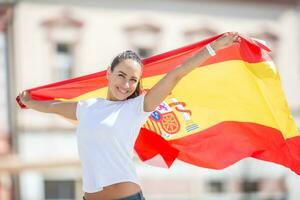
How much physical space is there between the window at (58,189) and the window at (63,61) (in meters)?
2.96

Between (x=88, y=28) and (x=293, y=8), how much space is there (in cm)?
674

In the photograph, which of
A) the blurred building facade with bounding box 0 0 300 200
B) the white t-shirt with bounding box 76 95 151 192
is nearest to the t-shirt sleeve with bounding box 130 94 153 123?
the white t-shirt with bounding box 76 95 151 192

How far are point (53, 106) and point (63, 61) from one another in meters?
18.1

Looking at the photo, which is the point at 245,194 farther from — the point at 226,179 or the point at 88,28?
the point at 88,28

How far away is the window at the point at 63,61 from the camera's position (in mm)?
22422

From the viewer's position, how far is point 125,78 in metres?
4.05

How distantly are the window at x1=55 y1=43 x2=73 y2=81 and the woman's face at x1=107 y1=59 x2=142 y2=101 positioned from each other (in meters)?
18.4

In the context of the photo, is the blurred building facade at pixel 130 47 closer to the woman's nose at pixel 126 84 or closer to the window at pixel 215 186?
the window at pixel 215 186

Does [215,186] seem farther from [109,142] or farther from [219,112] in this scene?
[109,142]

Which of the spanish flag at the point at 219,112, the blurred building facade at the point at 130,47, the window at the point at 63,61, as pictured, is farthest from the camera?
the window at the point at 63,61

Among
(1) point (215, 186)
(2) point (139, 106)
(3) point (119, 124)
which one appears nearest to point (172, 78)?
(2) point (139, 106)

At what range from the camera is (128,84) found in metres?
4.05

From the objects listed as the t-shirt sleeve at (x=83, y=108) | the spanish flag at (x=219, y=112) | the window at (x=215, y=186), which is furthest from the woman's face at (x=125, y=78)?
the window at (x=215, y=186)

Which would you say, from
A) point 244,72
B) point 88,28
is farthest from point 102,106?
point 88,28
